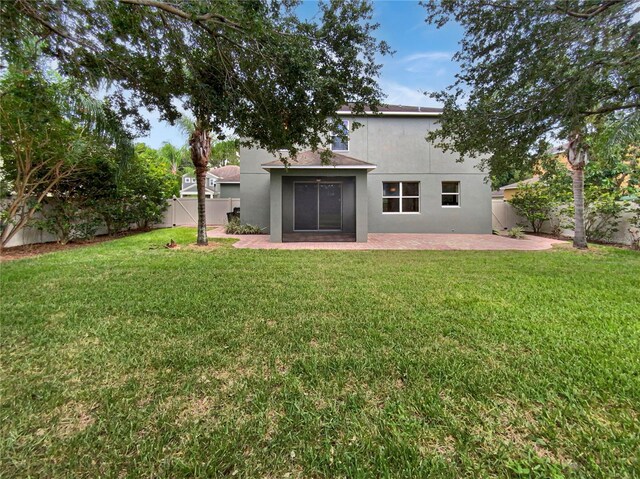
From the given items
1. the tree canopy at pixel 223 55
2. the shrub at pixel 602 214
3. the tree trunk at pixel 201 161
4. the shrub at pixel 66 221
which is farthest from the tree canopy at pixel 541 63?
the shrub at pixel 66 221

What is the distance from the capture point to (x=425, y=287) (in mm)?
5555

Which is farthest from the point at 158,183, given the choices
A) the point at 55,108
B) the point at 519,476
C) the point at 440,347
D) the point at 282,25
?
the point at 519,476

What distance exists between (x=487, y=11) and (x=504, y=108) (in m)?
1.97

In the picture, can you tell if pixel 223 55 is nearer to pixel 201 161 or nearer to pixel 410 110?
pixel 201 161

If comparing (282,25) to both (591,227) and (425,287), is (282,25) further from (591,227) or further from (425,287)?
(591,227)

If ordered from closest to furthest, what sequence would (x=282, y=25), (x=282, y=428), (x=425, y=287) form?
(x=282, y=428)
(x=282, y=25)
(x=425, y=287)

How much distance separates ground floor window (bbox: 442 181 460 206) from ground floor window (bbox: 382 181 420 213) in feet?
4.50

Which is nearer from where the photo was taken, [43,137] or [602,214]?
[43,137]

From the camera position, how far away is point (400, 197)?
15.3 metres

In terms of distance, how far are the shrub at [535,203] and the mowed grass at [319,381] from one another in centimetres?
1081

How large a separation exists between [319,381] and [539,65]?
7226 mm

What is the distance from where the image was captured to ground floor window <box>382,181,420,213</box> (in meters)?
15.3

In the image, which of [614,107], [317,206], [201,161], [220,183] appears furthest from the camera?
[220,183]

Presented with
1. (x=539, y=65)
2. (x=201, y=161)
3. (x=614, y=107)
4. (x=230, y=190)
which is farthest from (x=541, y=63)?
(x=230, y=190)
